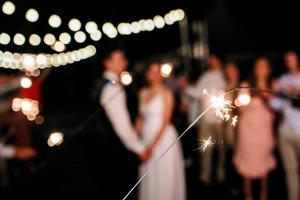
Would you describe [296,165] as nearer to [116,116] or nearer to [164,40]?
[116,116]

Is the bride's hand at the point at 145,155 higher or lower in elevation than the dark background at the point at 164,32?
lower

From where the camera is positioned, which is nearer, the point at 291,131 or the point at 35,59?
the point at 291,131

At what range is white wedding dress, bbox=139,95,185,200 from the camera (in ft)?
14.6

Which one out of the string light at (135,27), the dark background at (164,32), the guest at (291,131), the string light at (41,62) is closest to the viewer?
the guest at (291,131)

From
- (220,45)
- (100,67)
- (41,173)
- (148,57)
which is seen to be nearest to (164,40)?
(148,57)

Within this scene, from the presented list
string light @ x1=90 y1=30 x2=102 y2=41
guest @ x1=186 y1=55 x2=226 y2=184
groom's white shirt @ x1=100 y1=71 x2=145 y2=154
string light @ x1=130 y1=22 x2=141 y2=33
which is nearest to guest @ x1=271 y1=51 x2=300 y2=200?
guest @ x1=186 y1=55 x2=226 y2=184

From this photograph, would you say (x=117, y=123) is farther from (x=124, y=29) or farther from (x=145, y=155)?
(x=124, y=29)

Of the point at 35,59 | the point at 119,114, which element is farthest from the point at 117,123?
the point at 35,59

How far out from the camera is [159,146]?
450 cm

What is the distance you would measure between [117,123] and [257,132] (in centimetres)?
169

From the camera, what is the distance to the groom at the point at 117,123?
13.9ft

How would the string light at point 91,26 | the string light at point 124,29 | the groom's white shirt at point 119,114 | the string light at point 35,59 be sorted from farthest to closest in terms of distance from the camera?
the string light at point 124,29 < the string light at point 35,59 < the string light at point 91,26 < the groom's white shirt at point 119,114

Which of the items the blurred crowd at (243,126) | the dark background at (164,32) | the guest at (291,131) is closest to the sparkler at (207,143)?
Answer: the blurred crowd at (243,126)

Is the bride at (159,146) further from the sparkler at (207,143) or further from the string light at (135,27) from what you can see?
the string light at (135,27)
